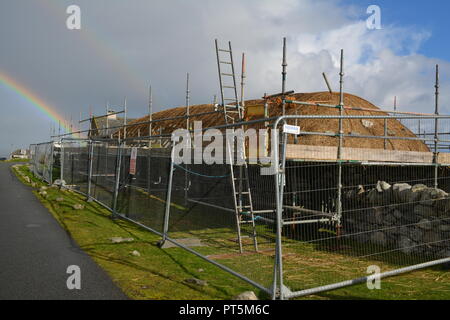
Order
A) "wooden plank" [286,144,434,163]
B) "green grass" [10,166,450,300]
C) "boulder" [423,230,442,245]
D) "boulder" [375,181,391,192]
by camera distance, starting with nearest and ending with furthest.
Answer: "green grass" [10,166,450,300] < "boulder" [423,230,442,245] < "boulder" [375,181,391,192] < "wooden plank" [286,144,434,163]

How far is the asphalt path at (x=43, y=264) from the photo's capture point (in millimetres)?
4840

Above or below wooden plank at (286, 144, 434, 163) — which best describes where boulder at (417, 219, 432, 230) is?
below

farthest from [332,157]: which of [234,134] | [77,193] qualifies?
[77,193]

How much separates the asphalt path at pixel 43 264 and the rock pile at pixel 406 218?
15.1 ft

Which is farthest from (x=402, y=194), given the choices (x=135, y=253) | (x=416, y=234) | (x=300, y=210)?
(x=135, y=253)

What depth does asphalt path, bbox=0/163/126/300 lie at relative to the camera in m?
Result: 4.84

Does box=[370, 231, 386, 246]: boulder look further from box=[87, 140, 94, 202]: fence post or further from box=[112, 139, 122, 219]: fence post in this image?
box=[87, 140, 94, 202]: fence post

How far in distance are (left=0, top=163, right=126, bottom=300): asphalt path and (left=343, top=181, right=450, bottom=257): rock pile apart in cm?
460

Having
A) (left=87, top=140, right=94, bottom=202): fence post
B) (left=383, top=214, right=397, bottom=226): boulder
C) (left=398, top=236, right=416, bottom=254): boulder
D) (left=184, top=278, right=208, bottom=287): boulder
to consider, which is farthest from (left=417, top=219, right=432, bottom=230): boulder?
(left=87, top=140, right=94, bottom=202): fence post

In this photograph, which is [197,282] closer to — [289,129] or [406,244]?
[289,129]
